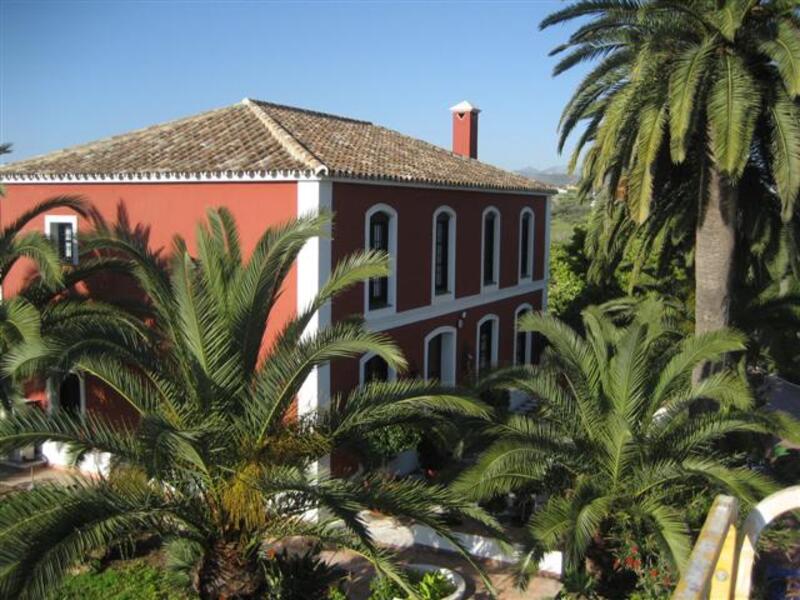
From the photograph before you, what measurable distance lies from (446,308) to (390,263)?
310 cm

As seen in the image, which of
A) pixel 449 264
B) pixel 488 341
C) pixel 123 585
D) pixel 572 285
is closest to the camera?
pixel 123 585

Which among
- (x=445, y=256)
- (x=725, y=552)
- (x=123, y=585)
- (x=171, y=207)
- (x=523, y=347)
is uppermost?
(x=171, y=207)

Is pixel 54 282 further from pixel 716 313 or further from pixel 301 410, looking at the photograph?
pixel 716 313

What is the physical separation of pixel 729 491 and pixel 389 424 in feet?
13.1

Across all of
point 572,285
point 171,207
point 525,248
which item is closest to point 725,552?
point 171,207

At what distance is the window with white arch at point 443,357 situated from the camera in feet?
59.0

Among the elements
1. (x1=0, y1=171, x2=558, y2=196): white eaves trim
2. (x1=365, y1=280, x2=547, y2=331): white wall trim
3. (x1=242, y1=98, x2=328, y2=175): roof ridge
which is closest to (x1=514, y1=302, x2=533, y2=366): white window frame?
(x1=365, y1=280, x2=547, y2=331): white wall trim

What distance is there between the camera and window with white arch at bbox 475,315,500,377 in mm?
20078

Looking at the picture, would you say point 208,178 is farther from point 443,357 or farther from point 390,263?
point 443,357

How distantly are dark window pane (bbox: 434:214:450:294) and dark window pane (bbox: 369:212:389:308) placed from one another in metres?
2.15

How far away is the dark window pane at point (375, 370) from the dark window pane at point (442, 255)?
2.56 m

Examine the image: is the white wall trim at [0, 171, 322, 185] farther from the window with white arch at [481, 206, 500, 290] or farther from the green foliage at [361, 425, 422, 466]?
the window with white arch at [481, 206, 500, 290]

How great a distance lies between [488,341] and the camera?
20.6 m

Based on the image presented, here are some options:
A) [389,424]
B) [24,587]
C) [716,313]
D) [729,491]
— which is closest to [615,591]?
[729,491]
